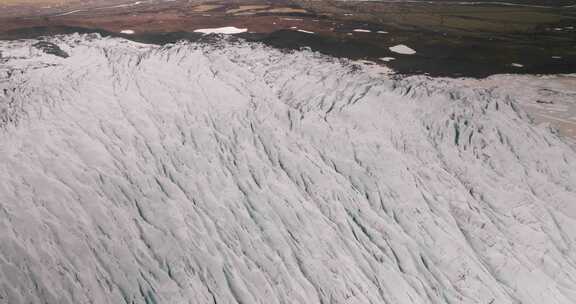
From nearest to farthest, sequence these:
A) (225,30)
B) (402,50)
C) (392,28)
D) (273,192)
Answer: (273,192) → (402,50) → (225,30) → (392,28)

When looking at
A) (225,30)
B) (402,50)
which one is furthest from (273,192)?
(225,30)

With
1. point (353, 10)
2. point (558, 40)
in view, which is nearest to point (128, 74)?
point (558, 40)

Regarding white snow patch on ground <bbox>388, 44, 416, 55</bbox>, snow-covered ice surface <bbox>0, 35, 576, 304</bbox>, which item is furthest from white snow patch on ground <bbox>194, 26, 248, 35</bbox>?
snow-covered ice surface <bbox>0, 35, 576, 304</bbox>

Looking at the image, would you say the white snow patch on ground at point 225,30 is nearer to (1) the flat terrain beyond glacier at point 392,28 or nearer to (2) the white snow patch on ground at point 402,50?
(1) the flat terrain beyond glacier at point 392,28

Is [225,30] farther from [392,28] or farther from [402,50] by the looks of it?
[392,28]

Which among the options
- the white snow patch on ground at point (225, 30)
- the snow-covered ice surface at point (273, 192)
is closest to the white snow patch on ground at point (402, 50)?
the snow-covered ice surface at point (273, 192)

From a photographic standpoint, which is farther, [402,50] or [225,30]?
[225,30]

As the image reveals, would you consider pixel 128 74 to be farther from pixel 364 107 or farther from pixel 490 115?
pixel 490 115

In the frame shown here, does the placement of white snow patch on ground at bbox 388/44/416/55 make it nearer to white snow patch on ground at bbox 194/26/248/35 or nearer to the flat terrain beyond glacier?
the flat terrain beyond glacier
